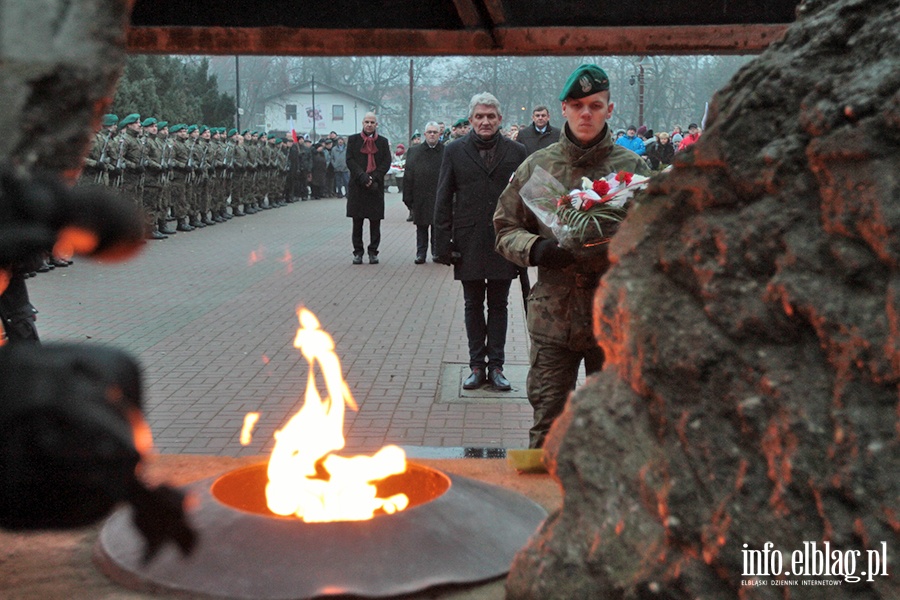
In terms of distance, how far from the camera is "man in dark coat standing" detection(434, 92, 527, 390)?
6.75 metres

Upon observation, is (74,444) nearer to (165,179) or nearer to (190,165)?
(165,179)

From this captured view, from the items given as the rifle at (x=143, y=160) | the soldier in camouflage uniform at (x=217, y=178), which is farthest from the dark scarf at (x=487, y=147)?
the soldier in camouflage uniform at (x=217, y=178)

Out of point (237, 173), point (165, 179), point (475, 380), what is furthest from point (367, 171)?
point (237, 173)

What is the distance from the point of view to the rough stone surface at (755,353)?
210 centimetres

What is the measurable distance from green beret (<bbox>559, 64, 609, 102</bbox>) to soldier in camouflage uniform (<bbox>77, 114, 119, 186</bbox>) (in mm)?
11715

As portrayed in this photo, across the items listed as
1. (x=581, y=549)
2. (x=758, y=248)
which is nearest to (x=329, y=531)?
(x=581, y=549)

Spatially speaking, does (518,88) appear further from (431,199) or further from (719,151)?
(719,151)

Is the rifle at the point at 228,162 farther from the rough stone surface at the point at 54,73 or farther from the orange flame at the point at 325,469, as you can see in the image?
the rough stone surface at the point at 54,73

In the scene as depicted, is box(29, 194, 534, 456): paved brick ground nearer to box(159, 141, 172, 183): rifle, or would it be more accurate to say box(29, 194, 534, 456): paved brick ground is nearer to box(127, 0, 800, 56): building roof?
box(159, 141, 172, 183): rifle

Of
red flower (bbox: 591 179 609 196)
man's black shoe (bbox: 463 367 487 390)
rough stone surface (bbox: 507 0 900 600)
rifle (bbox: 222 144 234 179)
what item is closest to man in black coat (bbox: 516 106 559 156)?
A: man's black shoe (bbox: 463 367 487 390)

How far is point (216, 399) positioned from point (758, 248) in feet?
15.9

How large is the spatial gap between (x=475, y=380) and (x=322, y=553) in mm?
4025

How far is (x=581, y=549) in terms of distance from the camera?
8.41 ft

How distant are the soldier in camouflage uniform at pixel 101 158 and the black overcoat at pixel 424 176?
16.1 ft
